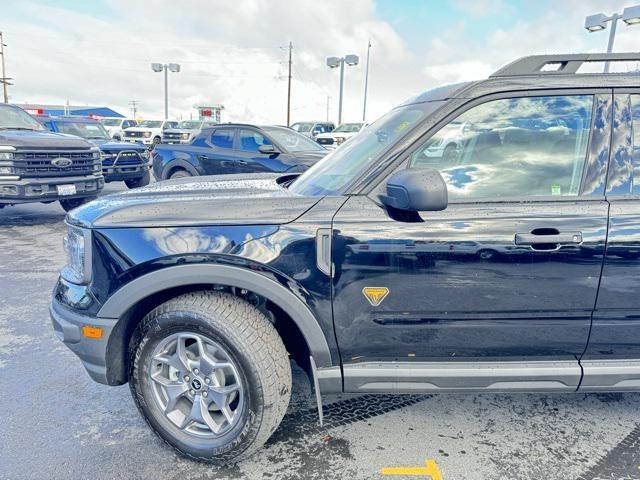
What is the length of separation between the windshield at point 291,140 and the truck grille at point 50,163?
3.23 meters

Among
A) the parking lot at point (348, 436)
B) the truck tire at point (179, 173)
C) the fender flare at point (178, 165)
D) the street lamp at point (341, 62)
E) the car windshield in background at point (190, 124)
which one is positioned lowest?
the parking lot at point (348, 436)

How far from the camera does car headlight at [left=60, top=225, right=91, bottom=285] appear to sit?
2.12 meters

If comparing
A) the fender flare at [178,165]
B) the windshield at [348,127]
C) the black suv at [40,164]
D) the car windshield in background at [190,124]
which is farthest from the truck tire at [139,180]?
the car windshield in background at [190,124]

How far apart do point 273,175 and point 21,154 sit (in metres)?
5.40

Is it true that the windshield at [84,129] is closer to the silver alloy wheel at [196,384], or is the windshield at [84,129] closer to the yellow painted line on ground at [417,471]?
the silver alloy wheel at [196,384]

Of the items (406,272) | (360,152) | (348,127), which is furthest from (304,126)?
(406,272)

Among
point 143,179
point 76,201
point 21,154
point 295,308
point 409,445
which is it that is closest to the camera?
point 295,308

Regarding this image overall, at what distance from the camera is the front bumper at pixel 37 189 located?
6598 mm

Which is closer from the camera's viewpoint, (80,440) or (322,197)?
(322,197)

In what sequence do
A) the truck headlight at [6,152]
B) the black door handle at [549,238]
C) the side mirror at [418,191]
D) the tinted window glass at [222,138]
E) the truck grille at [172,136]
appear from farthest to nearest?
the truck grille at [172,136] < the tinted window glass at [222,138] < the truck headlight at [6,152] < the black door handle at [549,238] < the side mirror at [418,191]

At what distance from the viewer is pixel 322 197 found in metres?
2.09

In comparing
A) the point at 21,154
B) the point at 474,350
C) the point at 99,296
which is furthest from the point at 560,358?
the point at 21,154

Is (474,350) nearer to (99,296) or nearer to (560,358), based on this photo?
(560,358)

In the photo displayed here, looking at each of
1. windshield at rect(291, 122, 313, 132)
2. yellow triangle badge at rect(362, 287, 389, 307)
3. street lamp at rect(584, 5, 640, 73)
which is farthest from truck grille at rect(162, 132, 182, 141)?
yellow triangle badge at rect(362, 287, 389, 307)
